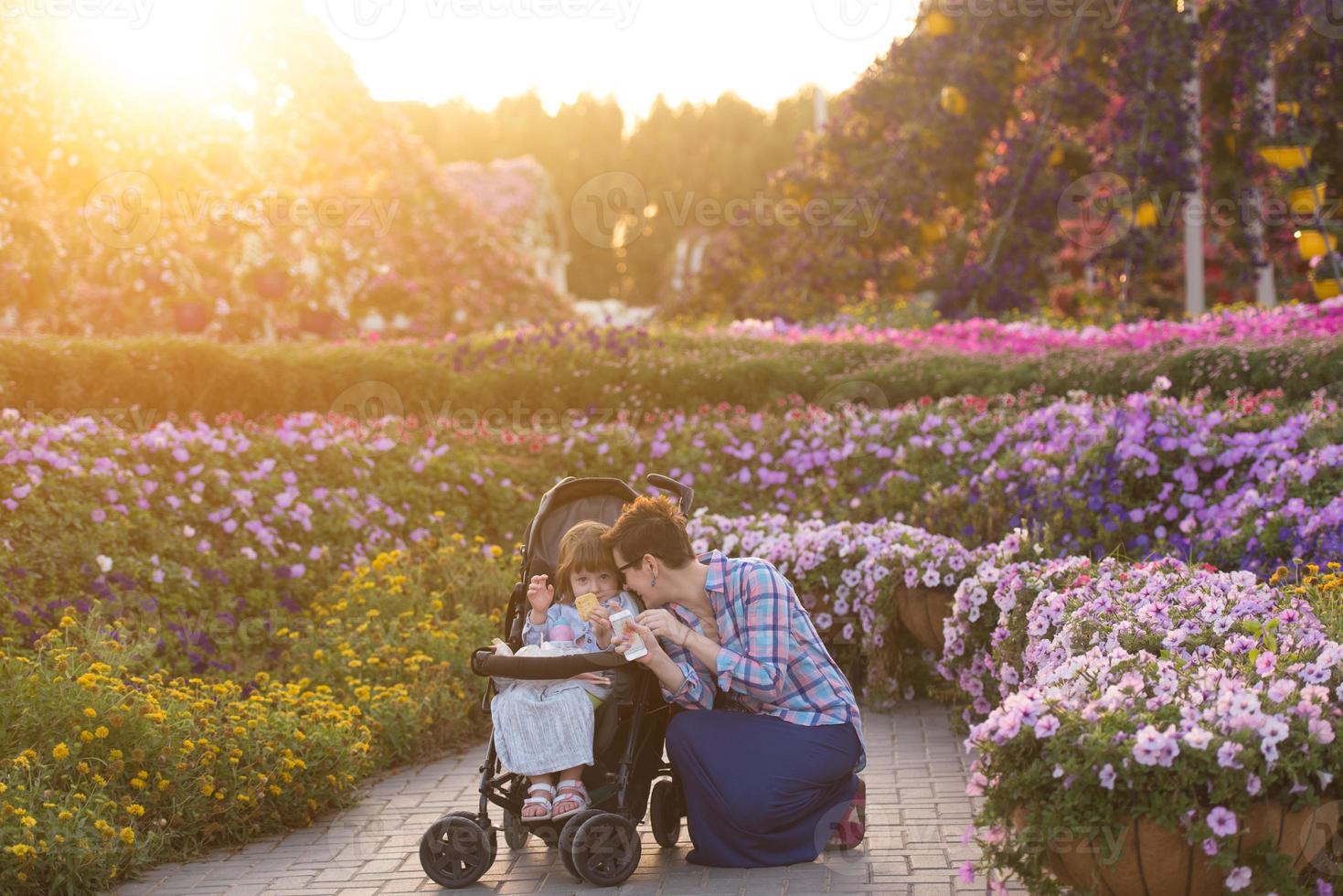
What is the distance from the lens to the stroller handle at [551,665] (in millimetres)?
4168

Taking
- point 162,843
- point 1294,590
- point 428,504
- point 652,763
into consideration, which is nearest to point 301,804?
point 162,843

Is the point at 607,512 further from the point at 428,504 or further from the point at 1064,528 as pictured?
the point at 428,504

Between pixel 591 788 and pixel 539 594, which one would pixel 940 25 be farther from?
pixel 591 788

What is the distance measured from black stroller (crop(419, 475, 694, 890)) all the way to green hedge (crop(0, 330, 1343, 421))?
6488 millimetres

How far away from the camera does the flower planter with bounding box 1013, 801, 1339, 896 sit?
10.4 feet

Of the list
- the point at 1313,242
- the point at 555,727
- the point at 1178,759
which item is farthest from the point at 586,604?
the point at 1313,242

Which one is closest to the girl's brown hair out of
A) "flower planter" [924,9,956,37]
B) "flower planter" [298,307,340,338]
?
"flower planter" [924,9,956,37]

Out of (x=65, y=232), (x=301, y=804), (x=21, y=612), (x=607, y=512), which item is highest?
(x=65, y=232)

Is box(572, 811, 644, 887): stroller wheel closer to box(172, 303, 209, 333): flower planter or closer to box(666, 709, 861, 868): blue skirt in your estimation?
box(666, 709, 861, 868): blue skirt

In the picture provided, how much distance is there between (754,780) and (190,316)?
15.0 meters

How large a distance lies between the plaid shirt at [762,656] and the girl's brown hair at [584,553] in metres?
0.25

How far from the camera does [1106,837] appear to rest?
319 cm

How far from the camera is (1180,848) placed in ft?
10.5

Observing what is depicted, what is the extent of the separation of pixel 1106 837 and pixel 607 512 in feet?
7.15
